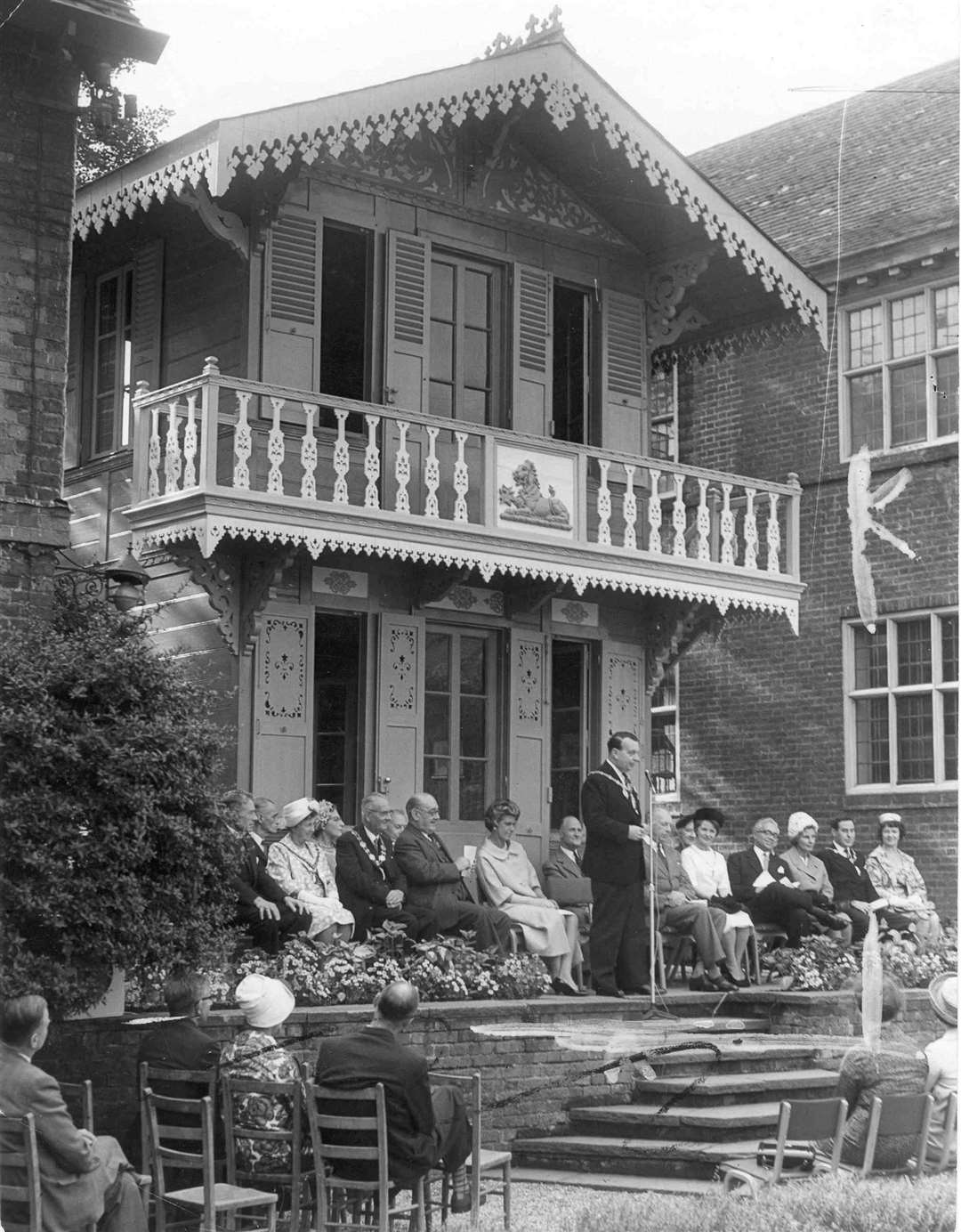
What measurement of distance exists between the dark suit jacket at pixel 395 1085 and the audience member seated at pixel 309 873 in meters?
4.21

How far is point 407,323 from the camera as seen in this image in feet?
53.2

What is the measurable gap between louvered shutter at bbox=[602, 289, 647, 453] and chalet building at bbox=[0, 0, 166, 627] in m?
6.79

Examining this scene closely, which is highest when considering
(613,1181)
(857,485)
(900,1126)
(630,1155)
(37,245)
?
(37,245)

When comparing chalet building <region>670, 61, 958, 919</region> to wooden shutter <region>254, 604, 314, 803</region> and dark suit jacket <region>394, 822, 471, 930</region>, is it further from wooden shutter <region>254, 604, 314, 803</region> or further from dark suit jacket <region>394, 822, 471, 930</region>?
dark suit jacket <region>394, 822, 471, 930</region>

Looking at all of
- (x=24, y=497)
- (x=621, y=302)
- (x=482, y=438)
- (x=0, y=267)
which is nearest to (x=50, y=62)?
(x=0, y=267)

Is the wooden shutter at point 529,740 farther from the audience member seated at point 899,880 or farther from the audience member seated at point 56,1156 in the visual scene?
the audience member seated at point 56,1156

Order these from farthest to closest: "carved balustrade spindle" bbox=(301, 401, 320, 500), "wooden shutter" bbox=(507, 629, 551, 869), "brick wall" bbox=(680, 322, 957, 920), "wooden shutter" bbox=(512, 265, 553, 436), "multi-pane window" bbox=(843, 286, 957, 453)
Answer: "brick wall" bbox=(680, 322, 957, 920)
"multi-pane window" bbox=(843, 286, 957, 453)
"wooden shutter" bbox=(512, 265, 553, 436)
"wooden shutter" bbox=(507, 629, 551, 869)
"carved balustrade spindle" bbox=(301, 401, 320, 500)

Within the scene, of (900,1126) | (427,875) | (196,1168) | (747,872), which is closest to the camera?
(900,1126)

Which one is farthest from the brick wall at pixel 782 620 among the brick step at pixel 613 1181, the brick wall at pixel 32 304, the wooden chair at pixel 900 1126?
the wooden chair at pixel 900 1126

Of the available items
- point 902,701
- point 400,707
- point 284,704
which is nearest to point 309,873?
point 284,704

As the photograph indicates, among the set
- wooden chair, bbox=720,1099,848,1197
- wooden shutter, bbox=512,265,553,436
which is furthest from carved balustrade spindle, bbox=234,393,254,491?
wooden chair, bbox=720,1099,848,1197

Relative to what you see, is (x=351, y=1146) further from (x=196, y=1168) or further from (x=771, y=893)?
(x=771, y=893)

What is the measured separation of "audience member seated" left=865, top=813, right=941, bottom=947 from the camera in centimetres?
1664

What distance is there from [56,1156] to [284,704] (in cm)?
777
